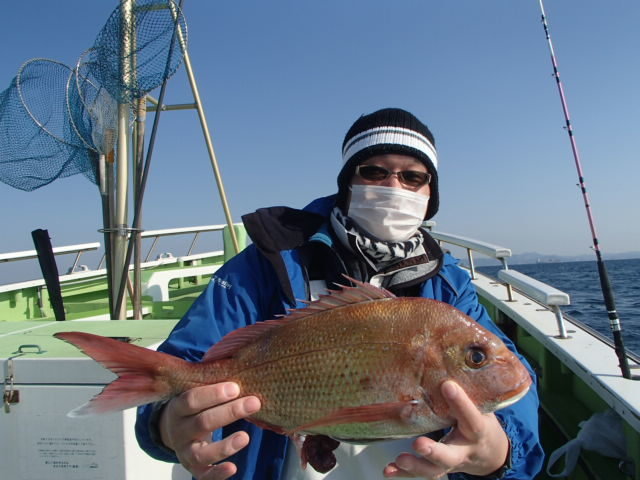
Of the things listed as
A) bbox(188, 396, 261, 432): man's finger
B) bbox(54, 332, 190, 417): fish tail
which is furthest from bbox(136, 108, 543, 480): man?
bbox(54, 332, 190, 417): fish tail

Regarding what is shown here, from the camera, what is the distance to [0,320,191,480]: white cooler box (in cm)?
224

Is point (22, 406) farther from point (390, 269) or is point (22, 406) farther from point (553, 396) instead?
point (553, 396)

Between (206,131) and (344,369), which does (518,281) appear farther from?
Answer: (206,131)

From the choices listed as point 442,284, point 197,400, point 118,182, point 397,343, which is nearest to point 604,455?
point 442,284

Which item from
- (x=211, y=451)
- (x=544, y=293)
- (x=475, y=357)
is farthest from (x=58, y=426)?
(x=544, y=293)

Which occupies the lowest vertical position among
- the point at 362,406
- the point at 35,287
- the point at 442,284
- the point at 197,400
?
the point at 362,406

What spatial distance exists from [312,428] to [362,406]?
0.64ft

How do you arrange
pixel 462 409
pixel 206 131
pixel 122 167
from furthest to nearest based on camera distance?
pixel 206 131 < pixel 122 167 < pixel 462 409

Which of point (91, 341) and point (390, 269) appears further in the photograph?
point (390, 269)

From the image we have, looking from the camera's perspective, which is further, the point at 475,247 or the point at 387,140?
the point at 475,247

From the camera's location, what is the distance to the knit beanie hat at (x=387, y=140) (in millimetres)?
2137

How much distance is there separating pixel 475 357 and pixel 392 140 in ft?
3.66

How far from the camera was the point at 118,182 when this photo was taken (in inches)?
156

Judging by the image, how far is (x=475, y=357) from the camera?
1.49 metres
